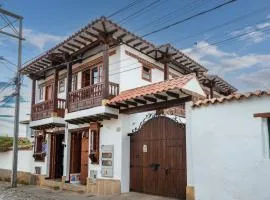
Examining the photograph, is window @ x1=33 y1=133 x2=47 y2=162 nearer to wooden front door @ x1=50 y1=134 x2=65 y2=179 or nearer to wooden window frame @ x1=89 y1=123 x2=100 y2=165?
wooden front door @ x1=50 y1=134 x2=65 y2=179

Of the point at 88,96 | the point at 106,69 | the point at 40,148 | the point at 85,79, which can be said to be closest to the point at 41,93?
the point at 40,148

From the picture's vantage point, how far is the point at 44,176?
15930mm

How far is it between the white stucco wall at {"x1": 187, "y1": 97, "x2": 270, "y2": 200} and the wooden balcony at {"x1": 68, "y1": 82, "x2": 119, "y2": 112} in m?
4.02

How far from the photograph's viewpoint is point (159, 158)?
10.7 metres

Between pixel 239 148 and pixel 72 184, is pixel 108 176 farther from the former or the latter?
pixel 239 148

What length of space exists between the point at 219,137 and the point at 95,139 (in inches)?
236

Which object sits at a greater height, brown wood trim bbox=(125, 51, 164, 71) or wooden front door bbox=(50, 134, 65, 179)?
brown wood trim bbox=(125, 51, 164, 71)

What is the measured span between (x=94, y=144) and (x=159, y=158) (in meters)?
3.48

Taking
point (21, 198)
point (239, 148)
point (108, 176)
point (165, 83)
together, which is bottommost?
point (21, 198)

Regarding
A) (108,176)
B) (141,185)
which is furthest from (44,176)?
(141,185)

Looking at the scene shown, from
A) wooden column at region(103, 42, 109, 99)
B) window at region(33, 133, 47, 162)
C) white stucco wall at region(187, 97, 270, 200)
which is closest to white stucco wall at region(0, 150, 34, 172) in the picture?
window at region(33, 133, 47, 162)

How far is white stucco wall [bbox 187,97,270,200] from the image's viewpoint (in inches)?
305

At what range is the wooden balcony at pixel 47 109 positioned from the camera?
15.3 metres

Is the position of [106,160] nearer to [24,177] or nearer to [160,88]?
[160,88]
